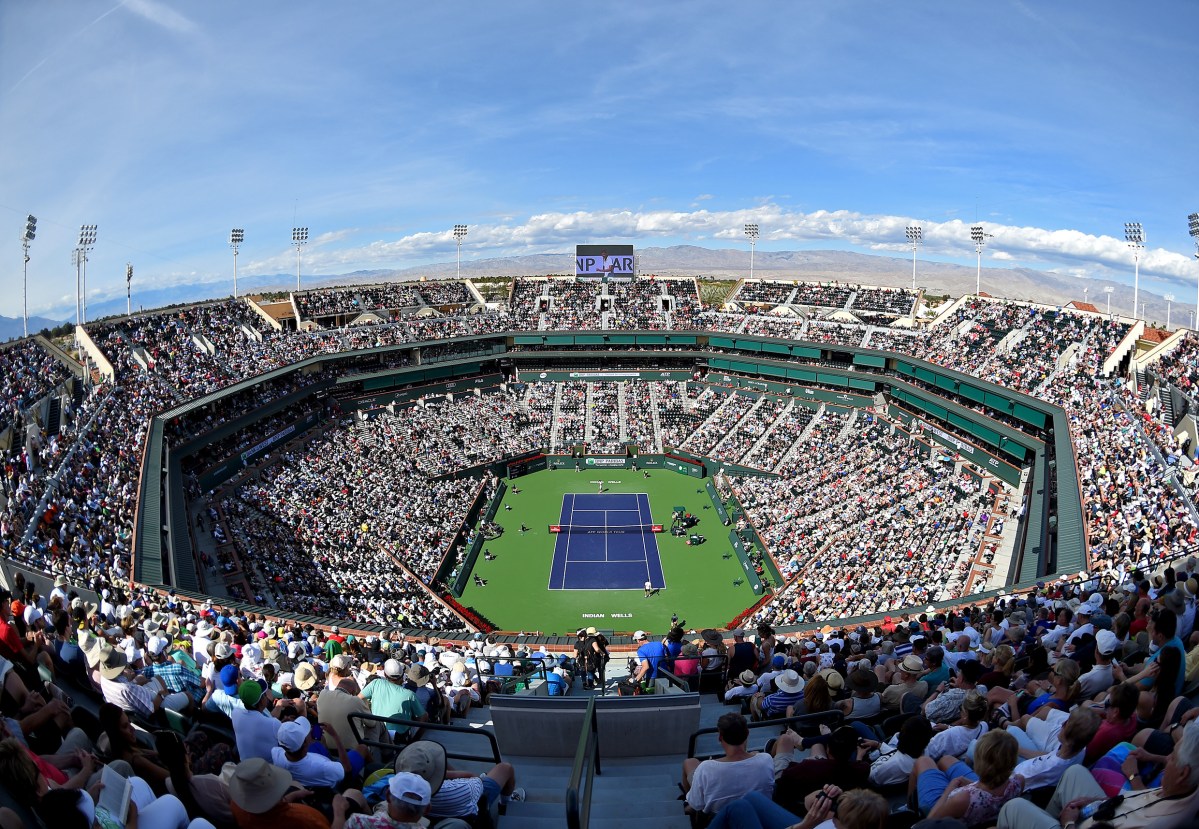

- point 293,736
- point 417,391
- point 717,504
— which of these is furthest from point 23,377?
point 717,504

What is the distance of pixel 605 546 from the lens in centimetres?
4031

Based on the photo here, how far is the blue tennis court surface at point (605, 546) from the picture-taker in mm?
36156

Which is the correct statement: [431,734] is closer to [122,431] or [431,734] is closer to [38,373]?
[122,431]

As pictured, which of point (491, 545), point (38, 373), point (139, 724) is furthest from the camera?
point (491, 545)

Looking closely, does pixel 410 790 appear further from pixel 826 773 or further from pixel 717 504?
pixel 717 504

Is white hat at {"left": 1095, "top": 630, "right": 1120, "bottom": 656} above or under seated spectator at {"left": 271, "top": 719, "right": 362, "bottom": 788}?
above

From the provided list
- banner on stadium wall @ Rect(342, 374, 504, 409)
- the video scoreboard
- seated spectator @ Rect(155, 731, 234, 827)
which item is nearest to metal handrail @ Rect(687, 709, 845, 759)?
seated spectator @ Rect(155, 731, 234, 827)

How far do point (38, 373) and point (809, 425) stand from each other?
4361 cm

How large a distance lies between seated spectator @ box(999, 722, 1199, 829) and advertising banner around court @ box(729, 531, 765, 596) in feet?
98.4

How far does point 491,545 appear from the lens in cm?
4000

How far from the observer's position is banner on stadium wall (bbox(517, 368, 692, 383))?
61444 mm

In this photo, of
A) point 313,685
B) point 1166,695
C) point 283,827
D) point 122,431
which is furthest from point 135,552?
point 1166,695

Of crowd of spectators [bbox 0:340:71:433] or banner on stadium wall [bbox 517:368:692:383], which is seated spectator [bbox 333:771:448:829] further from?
banner on stadium wall [bbox 517:368:692:383]

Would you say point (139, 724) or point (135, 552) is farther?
point (135, 552)
